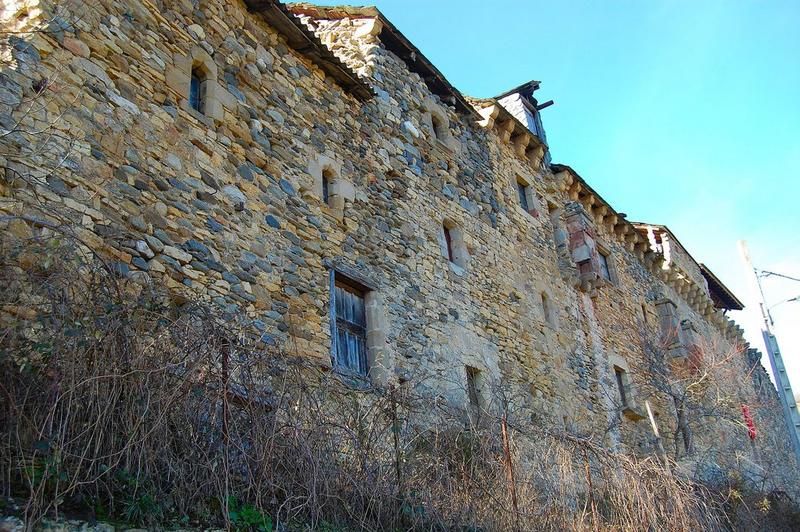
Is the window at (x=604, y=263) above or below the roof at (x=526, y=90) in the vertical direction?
below

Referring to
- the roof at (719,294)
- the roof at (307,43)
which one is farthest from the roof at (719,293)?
the roof at (307,43)

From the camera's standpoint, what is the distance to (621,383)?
48.6 feet

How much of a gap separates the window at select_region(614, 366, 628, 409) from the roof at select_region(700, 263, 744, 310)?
36.2ft

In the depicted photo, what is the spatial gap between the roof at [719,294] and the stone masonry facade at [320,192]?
10.8m

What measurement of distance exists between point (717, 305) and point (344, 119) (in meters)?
20.9

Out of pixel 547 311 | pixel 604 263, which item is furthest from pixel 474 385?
pixel 604 263

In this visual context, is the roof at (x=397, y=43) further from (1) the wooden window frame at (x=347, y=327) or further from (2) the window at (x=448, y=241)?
(1) the wooden window frame at (x=347, y=327)

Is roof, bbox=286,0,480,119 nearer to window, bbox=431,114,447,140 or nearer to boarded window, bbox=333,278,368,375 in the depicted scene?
window, bbox=431,114,447,140

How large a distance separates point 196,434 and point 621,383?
39.0 feet

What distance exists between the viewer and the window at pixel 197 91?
7.82 meters

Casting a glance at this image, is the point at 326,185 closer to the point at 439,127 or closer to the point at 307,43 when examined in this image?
the point at 307,43

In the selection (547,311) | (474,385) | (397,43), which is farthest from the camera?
(547,311)

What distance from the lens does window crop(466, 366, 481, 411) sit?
995 cm

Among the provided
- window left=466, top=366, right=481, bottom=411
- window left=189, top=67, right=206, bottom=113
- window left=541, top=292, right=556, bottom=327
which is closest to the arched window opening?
window left=189, top=67, right=206, bottom=113
